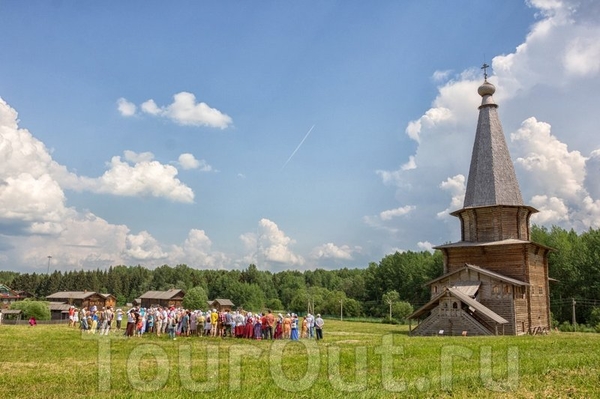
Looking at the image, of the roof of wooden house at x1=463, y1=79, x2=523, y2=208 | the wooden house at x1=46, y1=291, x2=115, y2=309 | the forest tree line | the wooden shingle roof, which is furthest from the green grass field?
the wooden house at x1=46, y1=291, x2=115, y2=309

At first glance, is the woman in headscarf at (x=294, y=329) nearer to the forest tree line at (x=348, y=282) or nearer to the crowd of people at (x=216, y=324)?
the crowd of people at (x=216, y=324)

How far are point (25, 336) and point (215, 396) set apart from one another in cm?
1937

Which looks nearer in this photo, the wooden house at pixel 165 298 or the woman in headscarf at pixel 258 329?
the woman in headscarf at pixel 258 329

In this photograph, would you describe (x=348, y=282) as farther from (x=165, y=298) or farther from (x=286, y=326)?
(x=286, y=326)

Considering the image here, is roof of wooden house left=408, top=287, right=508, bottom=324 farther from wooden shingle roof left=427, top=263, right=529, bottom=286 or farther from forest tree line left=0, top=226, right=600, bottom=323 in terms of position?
forest tree line left=0, top=226, right=600, bottom=323

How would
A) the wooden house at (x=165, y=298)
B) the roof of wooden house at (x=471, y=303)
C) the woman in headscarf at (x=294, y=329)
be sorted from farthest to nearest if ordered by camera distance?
the wooden house at (x=165, y=298) < the roof of wooden house at (x=471, y=303) < the woman in headscarf at (x=294, y=329)

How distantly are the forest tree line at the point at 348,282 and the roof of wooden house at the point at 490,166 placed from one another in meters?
6.77

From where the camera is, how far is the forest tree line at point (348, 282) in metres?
58.9

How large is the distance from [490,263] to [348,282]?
95138 mm

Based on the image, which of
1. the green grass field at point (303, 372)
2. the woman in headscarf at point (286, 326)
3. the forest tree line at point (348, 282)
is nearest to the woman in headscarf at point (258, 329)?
the woman in headscarf at point (286, 326)

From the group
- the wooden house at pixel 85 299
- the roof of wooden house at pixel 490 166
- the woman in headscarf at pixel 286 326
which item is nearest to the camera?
the woman in headscarf at pixel 286 326

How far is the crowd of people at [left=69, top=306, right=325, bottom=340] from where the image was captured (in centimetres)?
2573

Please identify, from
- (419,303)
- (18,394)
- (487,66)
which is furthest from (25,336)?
(419,303)

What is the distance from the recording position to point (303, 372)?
482 inches
